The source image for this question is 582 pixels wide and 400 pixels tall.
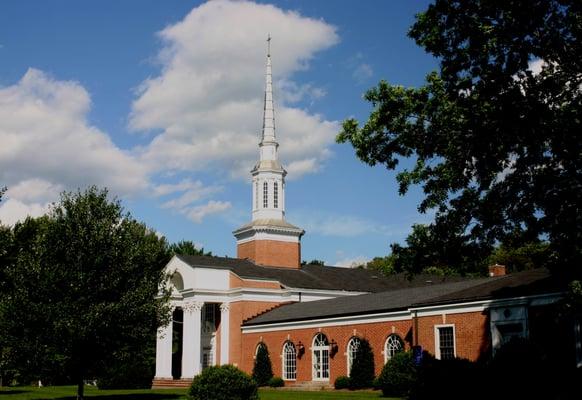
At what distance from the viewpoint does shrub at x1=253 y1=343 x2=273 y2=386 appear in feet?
150

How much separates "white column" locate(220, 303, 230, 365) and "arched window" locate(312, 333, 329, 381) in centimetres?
1169

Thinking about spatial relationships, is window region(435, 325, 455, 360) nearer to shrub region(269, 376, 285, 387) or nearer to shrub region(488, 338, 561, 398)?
shrub region(269, 376, 285, 387)

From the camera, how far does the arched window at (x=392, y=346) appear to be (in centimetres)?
3664

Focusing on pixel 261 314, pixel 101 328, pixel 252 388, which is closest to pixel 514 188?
pixel 252 388

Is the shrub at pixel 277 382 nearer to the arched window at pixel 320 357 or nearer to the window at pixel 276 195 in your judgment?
the arched window at pixel 320 357

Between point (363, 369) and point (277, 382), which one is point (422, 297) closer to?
point (363, 369)

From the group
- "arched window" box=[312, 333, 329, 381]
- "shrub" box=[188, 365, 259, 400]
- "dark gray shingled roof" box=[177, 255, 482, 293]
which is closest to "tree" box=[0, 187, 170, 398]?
"shrub" box=[188, 365, 259, 400]

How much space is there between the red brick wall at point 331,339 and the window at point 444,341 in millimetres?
2423

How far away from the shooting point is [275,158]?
59.1 m

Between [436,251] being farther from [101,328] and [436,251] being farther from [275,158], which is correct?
[275,158]

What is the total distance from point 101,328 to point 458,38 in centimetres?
1823

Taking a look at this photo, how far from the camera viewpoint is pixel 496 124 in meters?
16.1

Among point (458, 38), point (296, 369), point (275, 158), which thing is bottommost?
point (296, 369)

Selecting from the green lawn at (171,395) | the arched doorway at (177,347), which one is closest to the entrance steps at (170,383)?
the arched doorway at (177,347)
